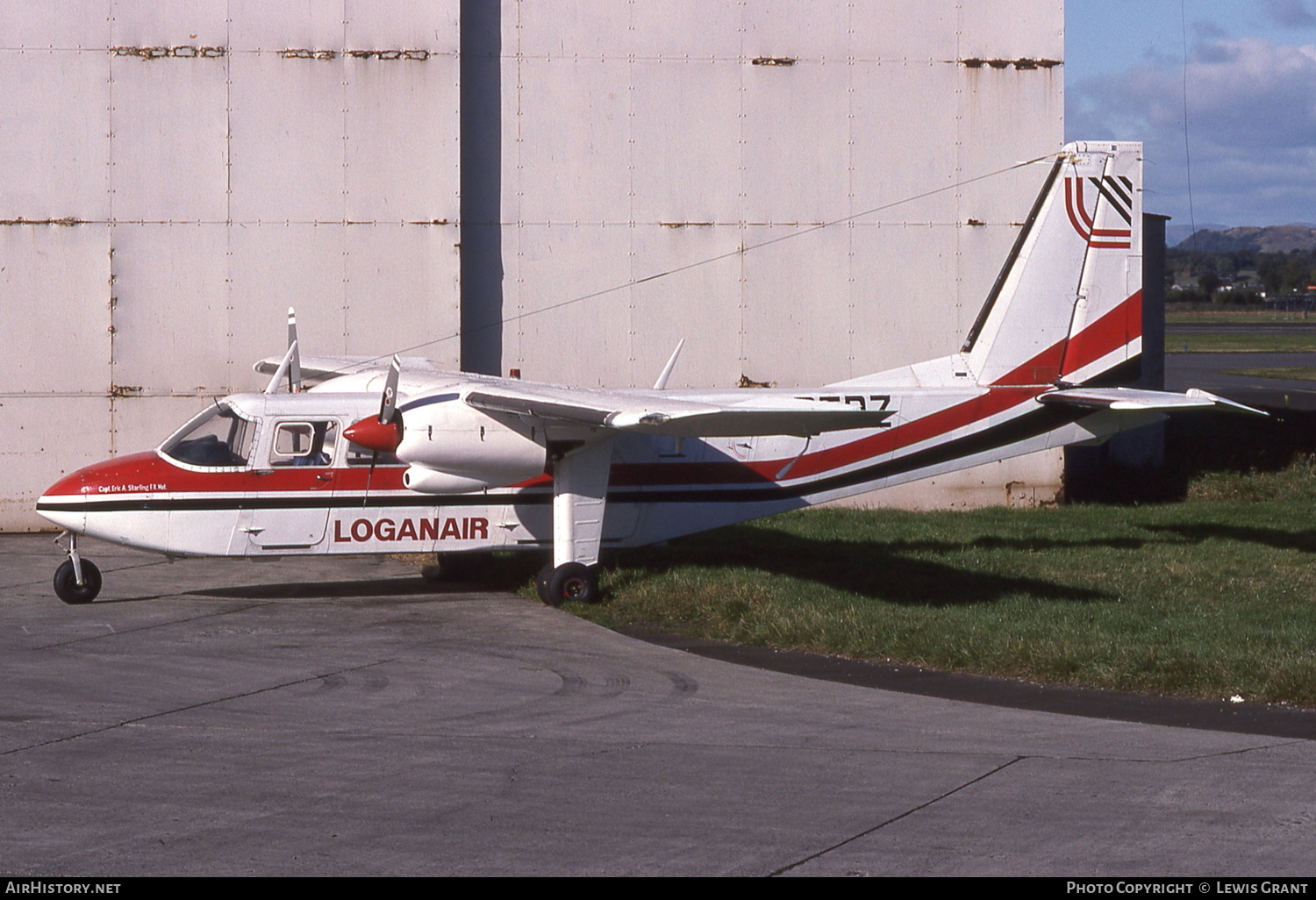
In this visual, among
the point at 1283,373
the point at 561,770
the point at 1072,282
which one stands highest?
the point at 1072,282

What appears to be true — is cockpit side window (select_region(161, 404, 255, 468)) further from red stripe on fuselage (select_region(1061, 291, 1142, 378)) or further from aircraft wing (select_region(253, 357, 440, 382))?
red stripe on fuselage (select_region(1061, 291, 1142, 378))

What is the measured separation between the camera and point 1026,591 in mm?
15367

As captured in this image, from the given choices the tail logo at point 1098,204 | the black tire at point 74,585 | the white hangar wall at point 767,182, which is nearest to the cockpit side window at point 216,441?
the black tire at point 74,585

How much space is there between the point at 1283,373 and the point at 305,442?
47635 mm

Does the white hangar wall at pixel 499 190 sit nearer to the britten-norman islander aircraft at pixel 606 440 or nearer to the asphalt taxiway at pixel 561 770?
the britten-norman islander aircraft at pixel 606 440

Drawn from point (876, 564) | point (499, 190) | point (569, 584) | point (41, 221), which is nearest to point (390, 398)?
point (569, 584)

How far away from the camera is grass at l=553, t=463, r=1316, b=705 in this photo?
38.9 feet

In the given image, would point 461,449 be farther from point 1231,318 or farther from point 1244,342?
point 1231,318

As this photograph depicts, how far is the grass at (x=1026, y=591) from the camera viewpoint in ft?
38.9

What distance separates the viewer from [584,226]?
22.0 metres

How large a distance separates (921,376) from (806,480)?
2194 millimetres

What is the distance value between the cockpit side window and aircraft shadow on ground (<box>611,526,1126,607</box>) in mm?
5052

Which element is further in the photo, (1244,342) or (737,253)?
(1244,342)

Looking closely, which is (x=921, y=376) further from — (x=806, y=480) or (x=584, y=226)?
(x=584, y=226)
